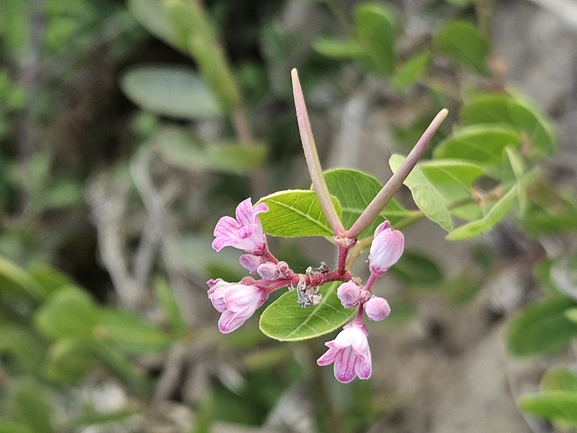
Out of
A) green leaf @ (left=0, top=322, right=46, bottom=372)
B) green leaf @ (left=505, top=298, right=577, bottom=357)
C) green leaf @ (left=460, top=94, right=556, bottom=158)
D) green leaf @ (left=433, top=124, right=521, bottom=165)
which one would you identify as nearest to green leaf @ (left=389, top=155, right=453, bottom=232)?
green leaf @ (left=433, top=124, right=521, bottom=165)

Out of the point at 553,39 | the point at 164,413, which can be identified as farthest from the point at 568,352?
the point at 164,413

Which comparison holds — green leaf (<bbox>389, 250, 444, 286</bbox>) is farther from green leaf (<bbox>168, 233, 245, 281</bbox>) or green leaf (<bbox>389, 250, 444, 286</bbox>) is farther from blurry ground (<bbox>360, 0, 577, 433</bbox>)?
green leaf (<bbox>168, 233, 245, 281</bbox>)

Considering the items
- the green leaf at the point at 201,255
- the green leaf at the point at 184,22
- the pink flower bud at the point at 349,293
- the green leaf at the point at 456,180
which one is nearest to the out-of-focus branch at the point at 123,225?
the green leaf at the point at 201,255

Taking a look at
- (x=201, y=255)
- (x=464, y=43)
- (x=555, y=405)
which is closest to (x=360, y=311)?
(x=555, y=405)

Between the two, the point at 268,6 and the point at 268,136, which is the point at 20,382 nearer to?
the point at 268,136

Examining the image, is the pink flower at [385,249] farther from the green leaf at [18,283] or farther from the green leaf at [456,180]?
the green leaf at [18,283]

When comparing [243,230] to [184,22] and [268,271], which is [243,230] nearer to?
[268,271]

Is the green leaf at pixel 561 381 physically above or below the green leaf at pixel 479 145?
below
